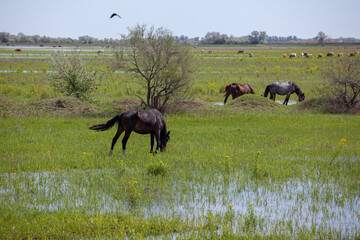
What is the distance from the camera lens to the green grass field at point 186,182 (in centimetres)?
837

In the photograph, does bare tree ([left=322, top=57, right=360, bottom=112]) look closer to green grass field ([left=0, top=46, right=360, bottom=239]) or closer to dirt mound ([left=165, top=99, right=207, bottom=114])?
green grass field ([left=0, top=46, right=360, bottom=239])

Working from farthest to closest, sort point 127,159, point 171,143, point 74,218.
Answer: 1. point 171,143
2. point 127,159
3. point 74,218

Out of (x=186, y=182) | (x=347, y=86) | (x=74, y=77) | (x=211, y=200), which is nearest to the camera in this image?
(x=211, y=200)

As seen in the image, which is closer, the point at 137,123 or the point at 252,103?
the point at 137,123

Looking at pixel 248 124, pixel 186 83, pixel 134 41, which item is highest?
pixel 134 41

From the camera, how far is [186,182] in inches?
449

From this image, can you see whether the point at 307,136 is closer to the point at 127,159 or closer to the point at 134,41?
the point at 127,159

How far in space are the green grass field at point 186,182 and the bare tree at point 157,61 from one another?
335 cm

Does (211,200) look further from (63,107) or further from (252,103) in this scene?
(252,103)

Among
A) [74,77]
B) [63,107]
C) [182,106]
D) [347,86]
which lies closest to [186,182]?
[182,106]

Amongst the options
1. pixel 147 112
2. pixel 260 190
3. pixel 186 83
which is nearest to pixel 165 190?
pixel 260 190

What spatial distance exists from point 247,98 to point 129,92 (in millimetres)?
10232

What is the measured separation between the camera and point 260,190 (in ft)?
36.3

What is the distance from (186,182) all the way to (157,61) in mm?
13036
